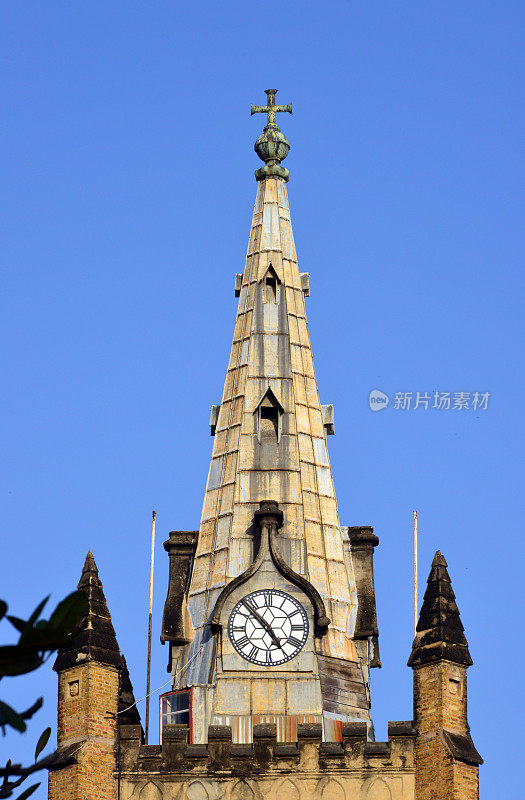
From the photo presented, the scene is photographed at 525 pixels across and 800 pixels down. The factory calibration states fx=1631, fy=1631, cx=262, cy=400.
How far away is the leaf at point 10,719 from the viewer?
329 inches

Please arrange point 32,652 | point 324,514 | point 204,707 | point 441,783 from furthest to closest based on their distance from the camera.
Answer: point 324,514, point 204,707, point 441,783, point 32,652

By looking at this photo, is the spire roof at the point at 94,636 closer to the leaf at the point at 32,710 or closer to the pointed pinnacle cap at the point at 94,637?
the pointed pinnacle cap at the point at 94,637

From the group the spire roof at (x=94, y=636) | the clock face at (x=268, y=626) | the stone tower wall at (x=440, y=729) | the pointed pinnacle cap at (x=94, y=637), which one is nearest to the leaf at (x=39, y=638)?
the spire roof at (x=94, y=636)

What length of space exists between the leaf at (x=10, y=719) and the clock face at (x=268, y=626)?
2802 centimetres

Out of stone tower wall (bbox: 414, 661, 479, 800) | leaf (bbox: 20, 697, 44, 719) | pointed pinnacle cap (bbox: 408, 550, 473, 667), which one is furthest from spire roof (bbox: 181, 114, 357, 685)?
leaf (bbox: 20, 697, 44, 719)

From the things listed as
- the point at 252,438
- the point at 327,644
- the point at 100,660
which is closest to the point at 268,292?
the point at 252,438

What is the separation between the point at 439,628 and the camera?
111 ft

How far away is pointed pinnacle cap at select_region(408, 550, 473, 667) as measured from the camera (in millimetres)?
33562

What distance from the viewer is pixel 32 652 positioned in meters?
8.16

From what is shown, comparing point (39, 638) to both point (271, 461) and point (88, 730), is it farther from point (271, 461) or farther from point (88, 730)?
point (271, 461)

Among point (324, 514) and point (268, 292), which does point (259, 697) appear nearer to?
point (324, 514)

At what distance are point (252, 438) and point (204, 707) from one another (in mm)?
7770

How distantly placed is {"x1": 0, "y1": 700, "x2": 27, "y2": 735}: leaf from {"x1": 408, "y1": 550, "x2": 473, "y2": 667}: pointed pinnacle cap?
25.6 metres

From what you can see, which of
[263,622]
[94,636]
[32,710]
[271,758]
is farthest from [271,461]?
[32,710]
